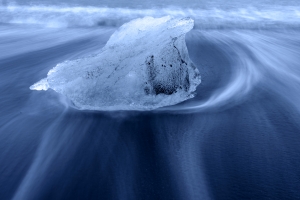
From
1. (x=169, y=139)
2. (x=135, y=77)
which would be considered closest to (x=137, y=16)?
(x=135, y=77)

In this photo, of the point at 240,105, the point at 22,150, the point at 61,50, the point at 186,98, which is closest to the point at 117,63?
the point at 186,98

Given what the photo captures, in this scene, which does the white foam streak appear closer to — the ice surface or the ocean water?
the ocean water

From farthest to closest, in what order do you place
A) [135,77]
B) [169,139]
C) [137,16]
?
[137,16], [135,77], [169,139]

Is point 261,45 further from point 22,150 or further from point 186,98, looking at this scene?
point 22,150

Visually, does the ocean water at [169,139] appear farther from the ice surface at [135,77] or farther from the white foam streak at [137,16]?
the white foam streak at [137,16]

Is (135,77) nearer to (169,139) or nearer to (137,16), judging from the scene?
(169,139)

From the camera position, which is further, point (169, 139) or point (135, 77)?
point (135, 77)
